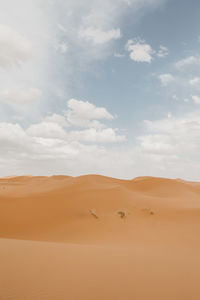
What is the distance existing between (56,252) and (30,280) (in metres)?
1.08

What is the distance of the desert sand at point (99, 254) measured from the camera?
87.6 inches

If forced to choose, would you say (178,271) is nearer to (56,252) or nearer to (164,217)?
(56,252)

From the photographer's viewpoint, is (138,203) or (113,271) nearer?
(113,271)

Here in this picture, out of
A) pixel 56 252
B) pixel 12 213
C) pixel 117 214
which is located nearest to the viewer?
pixel 56 252

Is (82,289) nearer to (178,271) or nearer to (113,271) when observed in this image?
(113,271)

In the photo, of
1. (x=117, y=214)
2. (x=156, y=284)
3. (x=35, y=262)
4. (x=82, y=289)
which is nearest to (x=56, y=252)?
(x=35, y=262)

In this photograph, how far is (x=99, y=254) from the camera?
345cm

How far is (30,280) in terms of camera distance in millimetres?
2344

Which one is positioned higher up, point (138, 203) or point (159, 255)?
point (138, 203)

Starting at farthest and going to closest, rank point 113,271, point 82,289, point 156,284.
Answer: point 113,271, point 156,284, point 82,289

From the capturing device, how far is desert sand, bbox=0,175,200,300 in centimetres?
222

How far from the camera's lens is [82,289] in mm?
2223

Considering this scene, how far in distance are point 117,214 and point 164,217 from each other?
1638mm

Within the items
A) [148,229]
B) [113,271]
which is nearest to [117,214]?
[148,229]
